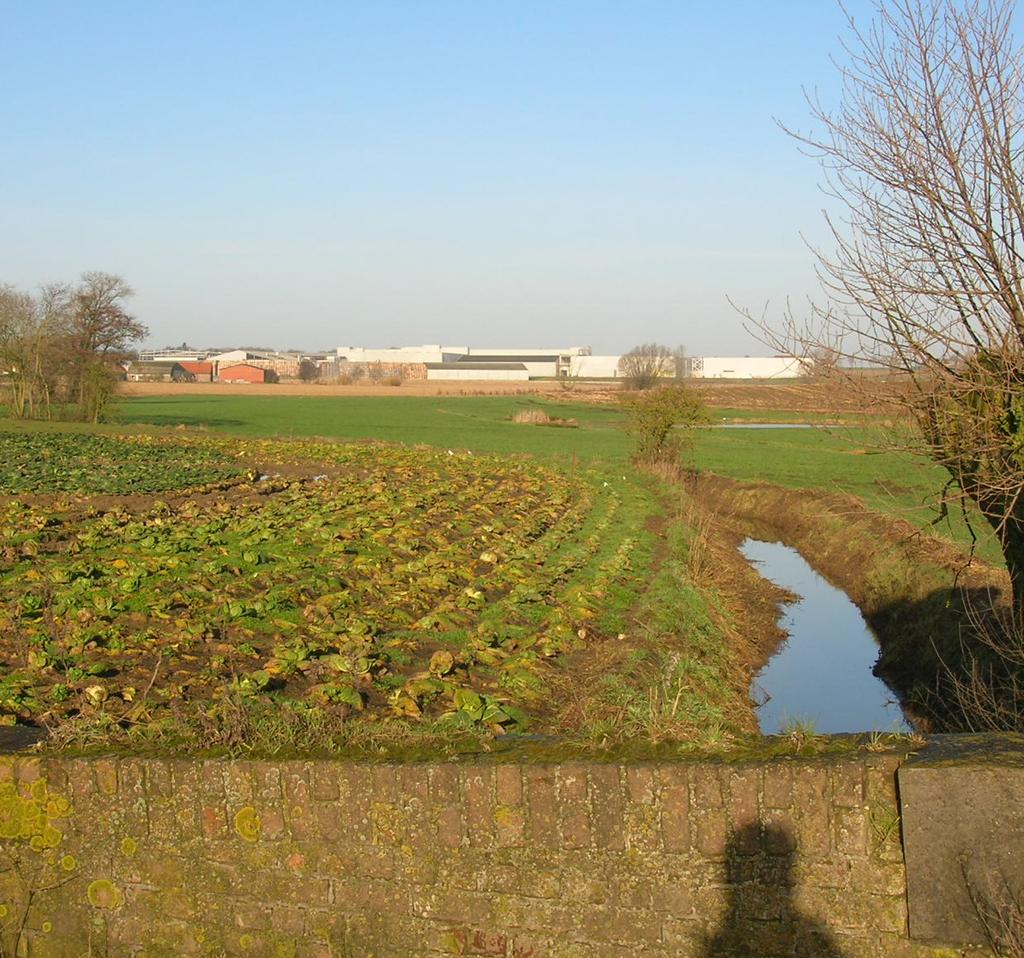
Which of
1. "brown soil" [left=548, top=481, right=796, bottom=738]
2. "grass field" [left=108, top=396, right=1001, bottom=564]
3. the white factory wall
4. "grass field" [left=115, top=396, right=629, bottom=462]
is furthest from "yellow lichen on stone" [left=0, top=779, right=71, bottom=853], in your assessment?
the white factory wall

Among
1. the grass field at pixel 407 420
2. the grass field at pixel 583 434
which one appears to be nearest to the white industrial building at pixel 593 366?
the grass field at pixel 583 434

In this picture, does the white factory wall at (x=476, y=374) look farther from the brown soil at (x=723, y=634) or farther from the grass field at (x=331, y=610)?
the grass field at (x=331, y=610)

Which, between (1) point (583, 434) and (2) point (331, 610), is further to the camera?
(1) point (583, 434)

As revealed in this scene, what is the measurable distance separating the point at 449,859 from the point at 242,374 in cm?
16064

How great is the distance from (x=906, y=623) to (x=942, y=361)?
36.4 feet

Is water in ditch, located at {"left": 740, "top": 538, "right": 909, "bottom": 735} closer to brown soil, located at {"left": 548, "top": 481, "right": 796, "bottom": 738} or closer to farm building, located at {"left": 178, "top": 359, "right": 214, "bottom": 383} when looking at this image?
brown soil, located at {"left": 548, "top": 481, "right": 796, "bottom": 738}

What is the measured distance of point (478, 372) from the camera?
173 meters

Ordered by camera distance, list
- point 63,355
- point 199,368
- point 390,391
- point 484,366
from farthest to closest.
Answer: point 484,366
point 199,368
point 390,391
point 63,355

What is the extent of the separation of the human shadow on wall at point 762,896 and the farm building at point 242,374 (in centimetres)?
15995

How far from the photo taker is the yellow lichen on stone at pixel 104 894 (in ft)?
14.9

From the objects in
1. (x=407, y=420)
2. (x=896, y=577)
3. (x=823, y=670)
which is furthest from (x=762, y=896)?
(x=407, y=420)

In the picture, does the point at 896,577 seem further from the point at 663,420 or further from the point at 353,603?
the point at 663,420

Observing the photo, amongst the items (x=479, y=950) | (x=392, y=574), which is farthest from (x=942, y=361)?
(x=392, y=574)

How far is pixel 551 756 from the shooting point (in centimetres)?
430
